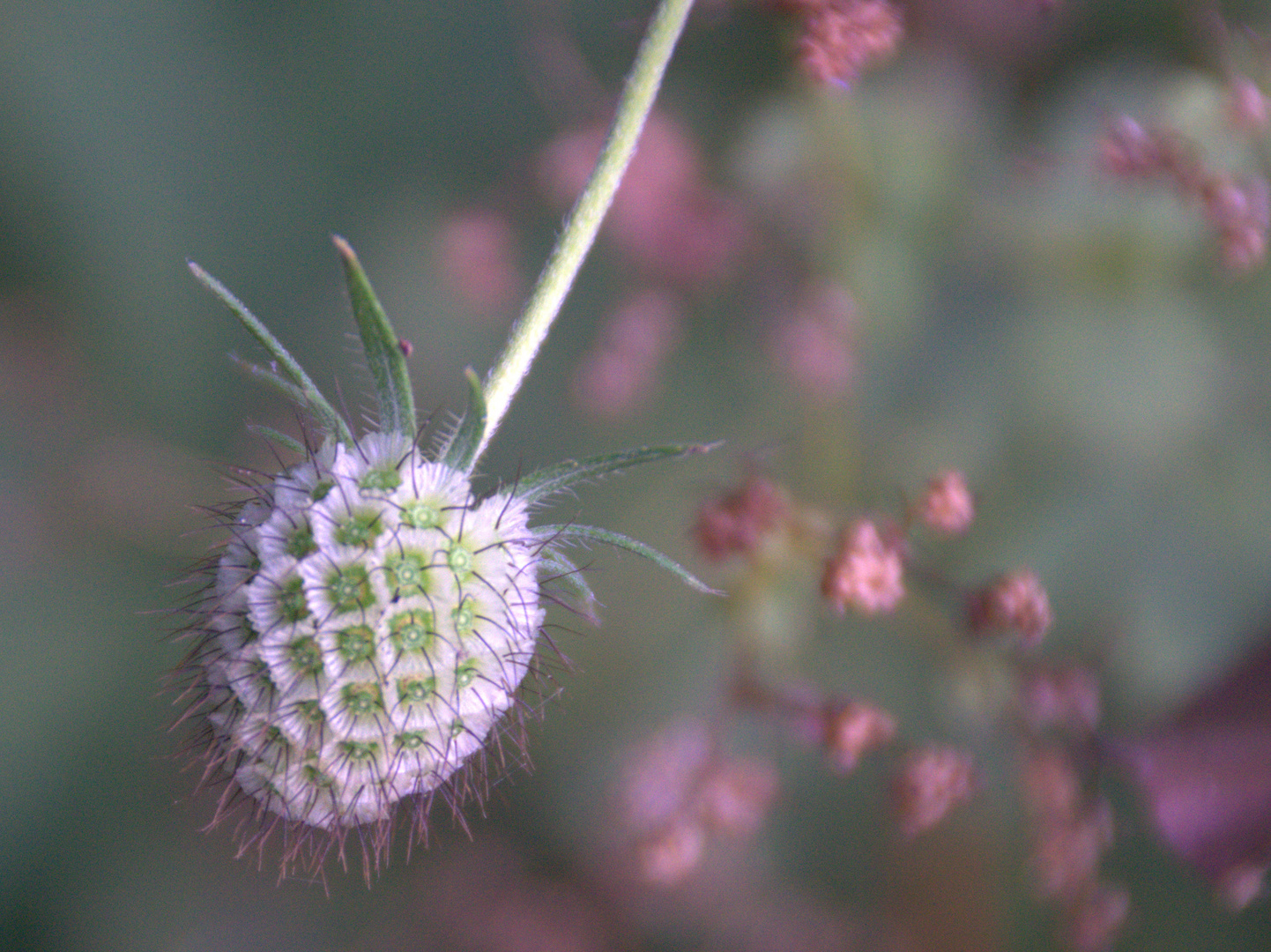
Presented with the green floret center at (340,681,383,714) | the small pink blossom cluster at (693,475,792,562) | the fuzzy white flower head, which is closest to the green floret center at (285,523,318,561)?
the fuzzy white flower head

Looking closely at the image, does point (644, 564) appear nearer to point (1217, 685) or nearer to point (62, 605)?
point (1217, 685)

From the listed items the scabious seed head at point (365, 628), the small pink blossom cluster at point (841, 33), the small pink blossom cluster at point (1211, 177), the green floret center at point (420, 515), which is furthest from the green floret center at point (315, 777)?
the small pink blossom cluster at point (1211, 177)

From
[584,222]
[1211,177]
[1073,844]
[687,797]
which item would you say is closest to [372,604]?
[584,222]

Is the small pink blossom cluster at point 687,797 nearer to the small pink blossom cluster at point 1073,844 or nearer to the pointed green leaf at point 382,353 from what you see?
the small pink blossom cluster at point 1073,844

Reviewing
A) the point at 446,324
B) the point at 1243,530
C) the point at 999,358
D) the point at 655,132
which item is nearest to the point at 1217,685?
the point at 1243,530

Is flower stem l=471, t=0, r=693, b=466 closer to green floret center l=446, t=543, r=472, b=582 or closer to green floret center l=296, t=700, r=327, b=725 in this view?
green floret center l=446, t=543, r=472, b=582

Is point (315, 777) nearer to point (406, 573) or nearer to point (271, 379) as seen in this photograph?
point (406, 573)
